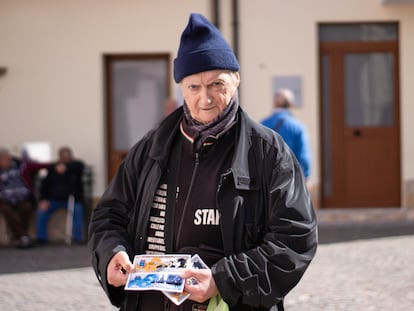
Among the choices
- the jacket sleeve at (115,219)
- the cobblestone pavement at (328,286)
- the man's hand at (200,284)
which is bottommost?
the cobblestone pavement at (328,286)

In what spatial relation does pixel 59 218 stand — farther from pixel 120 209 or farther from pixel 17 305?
pixel 120 209

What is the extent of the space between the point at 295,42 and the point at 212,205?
32.0 ft

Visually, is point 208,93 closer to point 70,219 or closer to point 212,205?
point 212,205

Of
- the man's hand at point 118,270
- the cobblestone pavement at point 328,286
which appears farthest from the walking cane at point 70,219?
the man's hand at point 118,270

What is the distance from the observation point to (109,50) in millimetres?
12570

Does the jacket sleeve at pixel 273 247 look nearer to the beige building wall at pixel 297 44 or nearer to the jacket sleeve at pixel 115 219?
the jacket sleeve at pixel 115 219

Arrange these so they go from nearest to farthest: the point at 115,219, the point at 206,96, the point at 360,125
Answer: the point at 206,96 → the point at 115,219 → the point at 360,125

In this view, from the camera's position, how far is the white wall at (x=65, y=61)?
12.5m

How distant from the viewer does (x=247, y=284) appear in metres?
2.77

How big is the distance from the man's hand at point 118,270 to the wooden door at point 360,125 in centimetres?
1001

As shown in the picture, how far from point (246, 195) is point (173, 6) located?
988cm

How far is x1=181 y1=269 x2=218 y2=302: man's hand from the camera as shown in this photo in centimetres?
276

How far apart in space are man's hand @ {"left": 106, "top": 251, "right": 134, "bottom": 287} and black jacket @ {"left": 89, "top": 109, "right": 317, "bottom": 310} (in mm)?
31

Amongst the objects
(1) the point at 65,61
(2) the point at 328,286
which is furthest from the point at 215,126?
(1) the point at 65,61
